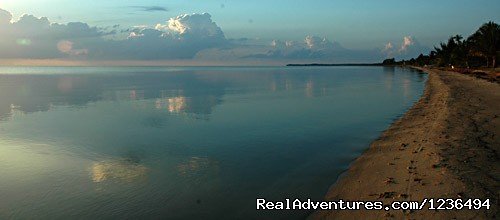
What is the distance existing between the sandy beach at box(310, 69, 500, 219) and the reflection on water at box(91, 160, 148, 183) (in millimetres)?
7264

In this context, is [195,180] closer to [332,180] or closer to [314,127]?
[332,180]

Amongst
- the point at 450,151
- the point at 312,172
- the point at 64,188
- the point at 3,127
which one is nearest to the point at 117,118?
the point at 3,127

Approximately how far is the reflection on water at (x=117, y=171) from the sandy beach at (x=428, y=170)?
7264 millimetres

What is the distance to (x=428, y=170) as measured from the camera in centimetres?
1274

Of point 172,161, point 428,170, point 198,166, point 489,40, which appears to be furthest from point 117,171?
point 489,40

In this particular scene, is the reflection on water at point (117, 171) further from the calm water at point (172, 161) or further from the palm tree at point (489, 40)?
the palm tree at point (489, 40)

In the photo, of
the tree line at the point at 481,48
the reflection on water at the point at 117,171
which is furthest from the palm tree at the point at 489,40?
the reflection on water at the point at 117,171

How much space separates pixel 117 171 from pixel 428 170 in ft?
36.8

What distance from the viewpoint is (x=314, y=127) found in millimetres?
26062

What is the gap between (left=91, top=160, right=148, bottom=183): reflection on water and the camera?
1494 cm

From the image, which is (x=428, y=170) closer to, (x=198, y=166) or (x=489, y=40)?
(x=198, y=166)

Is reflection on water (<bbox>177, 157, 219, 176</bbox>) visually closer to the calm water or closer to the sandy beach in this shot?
the calm water

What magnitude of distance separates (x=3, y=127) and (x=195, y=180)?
20.5 meters

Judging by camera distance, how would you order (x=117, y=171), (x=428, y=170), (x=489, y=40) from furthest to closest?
1. (x=489, y=40)
2. (x=117, y=171)
3. (x=428, y=170)
